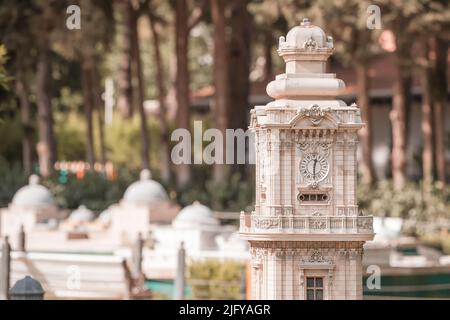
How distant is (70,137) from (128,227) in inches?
1270

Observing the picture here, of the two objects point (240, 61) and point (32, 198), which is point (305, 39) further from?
point (240, 61)

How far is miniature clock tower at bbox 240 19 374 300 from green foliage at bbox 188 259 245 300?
1524 cm

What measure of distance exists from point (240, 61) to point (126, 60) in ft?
19.2

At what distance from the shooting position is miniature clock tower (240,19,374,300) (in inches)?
1192

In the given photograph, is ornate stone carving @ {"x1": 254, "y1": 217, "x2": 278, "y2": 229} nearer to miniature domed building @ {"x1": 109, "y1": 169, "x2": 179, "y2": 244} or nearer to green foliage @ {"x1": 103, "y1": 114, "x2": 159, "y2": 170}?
miniature domed building @ {"x1": 109, "y1": 169, "x2": 179, "y2": 244}

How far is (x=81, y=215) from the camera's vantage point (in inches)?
2354

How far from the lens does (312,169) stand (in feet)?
100

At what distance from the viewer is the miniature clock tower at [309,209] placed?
30281 mm

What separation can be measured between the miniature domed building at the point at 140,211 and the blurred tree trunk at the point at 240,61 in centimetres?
1020

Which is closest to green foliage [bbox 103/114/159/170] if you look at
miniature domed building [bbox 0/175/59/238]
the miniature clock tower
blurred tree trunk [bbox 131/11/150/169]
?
blurred tree trunk [bbox 131/11/150/169]

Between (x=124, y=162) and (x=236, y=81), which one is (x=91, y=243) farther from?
(x=124, y=162)

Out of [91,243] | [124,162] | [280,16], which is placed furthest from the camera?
[124,162]
